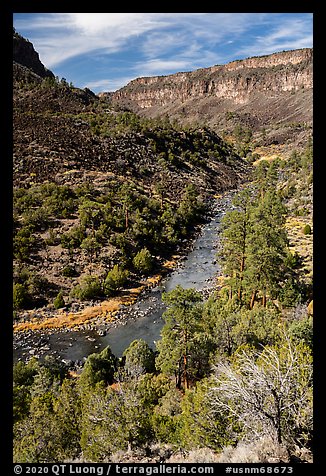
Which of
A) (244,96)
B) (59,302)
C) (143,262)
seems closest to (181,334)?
(59,302)

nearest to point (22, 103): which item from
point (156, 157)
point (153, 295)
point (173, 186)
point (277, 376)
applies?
point (156, 157)

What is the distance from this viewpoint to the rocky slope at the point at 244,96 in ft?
369

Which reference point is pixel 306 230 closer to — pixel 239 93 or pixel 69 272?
pixel 69 272

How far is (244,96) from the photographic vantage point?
469 ft

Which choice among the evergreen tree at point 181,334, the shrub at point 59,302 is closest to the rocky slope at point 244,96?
the shrub at point 59,302

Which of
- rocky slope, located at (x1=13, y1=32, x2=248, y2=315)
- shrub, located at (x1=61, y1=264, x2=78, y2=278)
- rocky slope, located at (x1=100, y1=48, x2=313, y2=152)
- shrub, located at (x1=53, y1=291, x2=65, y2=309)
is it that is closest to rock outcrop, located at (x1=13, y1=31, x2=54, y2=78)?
rocky slope, located at (x1=13, y1=32, x2=248, y2=315)

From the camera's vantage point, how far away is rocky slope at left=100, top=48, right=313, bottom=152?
112m

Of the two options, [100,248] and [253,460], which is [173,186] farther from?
[253,460]

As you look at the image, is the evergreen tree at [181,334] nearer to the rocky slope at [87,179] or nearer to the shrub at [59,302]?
the shrub at [59,302]

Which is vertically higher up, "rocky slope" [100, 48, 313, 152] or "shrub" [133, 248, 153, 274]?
"rocky slope" [100, 48, 313, 152]

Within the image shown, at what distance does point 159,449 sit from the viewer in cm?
713

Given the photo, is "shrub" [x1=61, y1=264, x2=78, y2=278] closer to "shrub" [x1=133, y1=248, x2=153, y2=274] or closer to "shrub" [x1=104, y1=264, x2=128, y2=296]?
"shrub" [x1=104, y1=264, x2=128, y2=296]

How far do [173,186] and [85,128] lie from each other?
16.5 meters

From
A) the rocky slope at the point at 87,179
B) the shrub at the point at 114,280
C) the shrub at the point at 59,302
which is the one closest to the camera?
the shrub at the point at 59,302
